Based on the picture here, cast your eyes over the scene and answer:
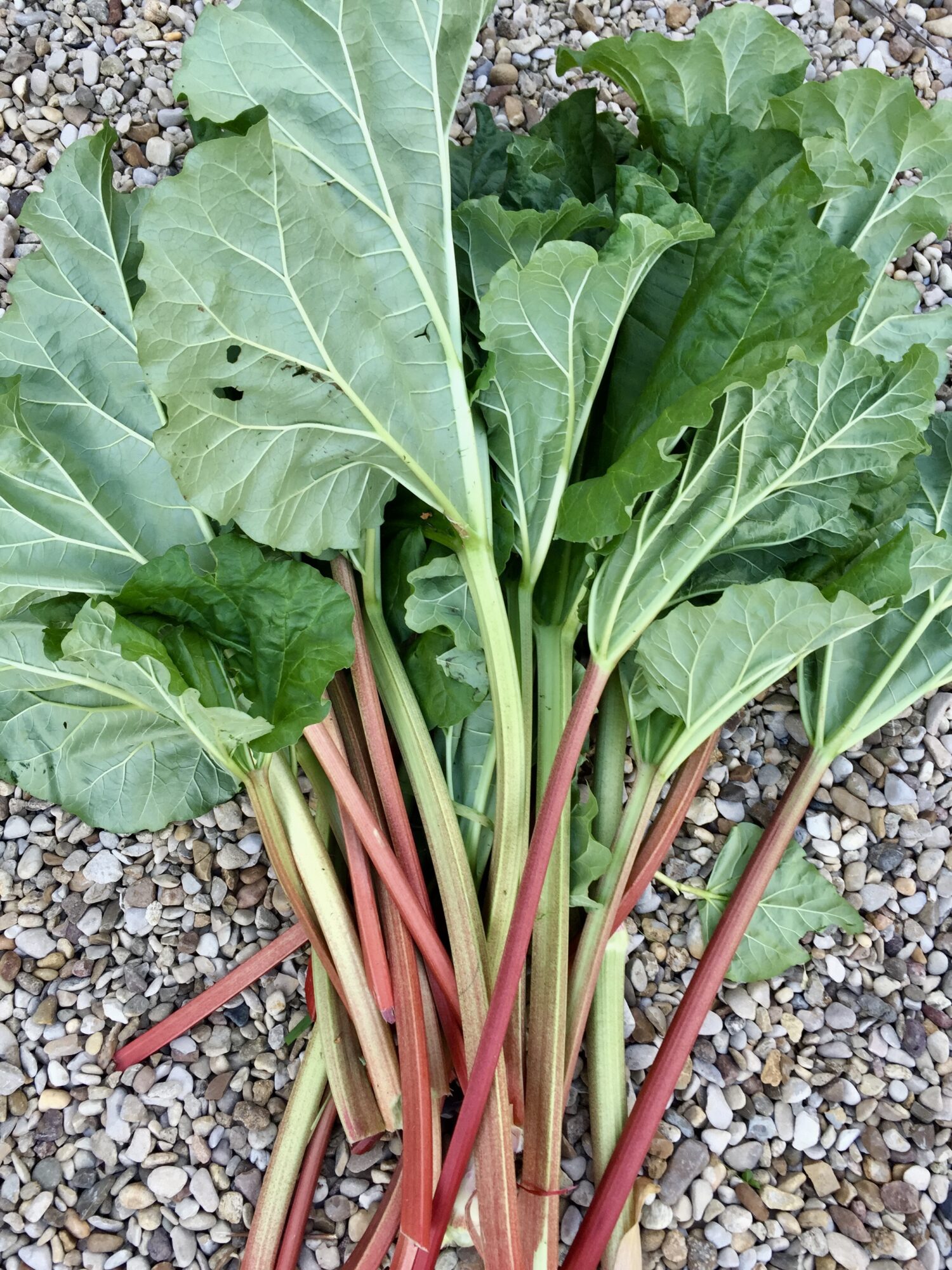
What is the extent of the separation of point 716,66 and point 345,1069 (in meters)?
1.88

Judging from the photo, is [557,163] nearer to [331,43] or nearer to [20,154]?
[331,43]

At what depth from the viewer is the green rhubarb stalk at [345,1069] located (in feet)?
5.36

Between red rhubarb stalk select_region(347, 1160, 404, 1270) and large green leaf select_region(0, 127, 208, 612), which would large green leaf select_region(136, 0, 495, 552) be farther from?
red rhubarb stalk select_region(347, 1160, 404, 1270)

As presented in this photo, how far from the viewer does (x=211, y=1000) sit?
69.9 inches

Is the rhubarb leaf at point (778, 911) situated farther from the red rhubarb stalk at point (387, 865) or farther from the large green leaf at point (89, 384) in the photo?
the large green leaf at point (89, 384)

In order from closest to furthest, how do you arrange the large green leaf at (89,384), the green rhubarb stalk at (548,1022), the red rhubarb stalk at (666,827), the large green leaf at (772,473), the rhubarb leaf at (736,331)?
the rhubarb leaf at (736,331), the large green leaf at (772,473), the green rhubarb stalk at (548,1022), the large green leaf at (89,384), the red rhubarb stalk at (666,827)

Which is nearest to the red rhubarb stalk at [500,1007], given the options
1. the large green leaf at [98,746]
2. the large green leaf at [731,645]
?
the large green leaf at [731,645]

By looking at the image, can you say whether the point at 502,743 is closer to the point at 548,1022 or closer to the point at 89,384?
the point at 548,1022

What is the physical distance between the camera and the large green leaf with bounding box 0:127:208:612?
5.38 ft

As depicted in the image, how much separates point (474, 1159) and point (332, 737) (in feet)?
2.36

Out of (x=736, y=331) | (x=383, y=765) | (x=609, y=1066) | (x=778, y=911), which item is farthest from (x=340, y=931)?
(x=736, y=331)

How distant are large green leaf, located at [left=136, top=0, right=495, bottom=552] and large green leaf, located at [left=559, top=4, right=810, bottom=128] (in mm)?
422

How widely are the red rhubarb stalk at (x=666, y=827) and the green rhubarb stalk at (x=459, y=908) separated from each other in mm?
304

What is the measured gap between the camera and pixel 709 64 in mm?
1686
